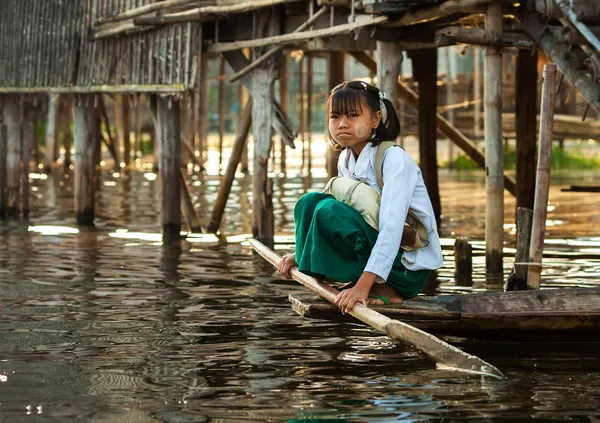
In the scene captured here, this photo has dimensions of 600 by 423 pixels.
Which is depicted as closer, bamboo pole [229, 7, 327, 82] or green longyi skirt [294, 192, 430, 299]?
green longyi skirt [294, 192, 430, 299]

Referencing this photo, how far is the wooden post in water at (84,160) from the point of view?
50.8 feet

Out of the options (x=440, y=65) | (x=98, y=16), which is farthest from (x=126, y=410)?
(x=440, y=65)

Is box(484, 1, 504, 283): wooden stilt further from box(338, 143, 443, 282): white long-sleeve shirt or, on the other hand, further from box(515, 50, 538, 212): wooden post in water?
box(338, 143, 443, 282): white long-sleeve shirt

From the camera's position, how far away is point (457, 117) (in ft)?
86.6

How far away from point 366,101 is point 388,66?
17.7 feet

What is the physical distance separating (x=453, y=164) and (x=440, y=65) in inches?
537

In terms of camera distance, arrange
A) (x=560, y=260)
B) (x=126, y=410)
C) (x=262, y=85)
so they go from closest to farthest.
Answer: (x=126, y=410)
(x=560, y=260)
(x=262, y=85)

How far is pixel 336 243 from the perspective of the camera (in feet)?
22.0

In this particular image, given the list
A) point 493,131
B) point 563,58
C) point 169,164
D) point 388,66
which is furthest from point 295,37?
point 563,58

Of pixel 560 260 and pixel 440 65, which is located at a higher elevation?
pixel 440 65

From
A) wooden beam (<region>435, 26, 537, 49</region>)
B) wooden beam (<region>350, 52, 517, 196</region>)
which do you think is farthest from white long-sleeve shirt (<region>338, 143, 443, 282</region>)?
wooden beam (<region>350, 52, 517, 196</region>)

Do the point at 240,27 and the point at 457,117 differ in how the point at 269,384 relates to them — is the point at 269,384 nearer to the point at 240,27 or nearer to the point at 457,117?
the point at 240,27

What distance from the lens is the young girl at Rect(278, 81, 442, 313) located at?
6516mm

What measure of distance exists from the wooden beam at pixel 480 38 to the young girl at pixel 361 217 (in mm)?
3519
